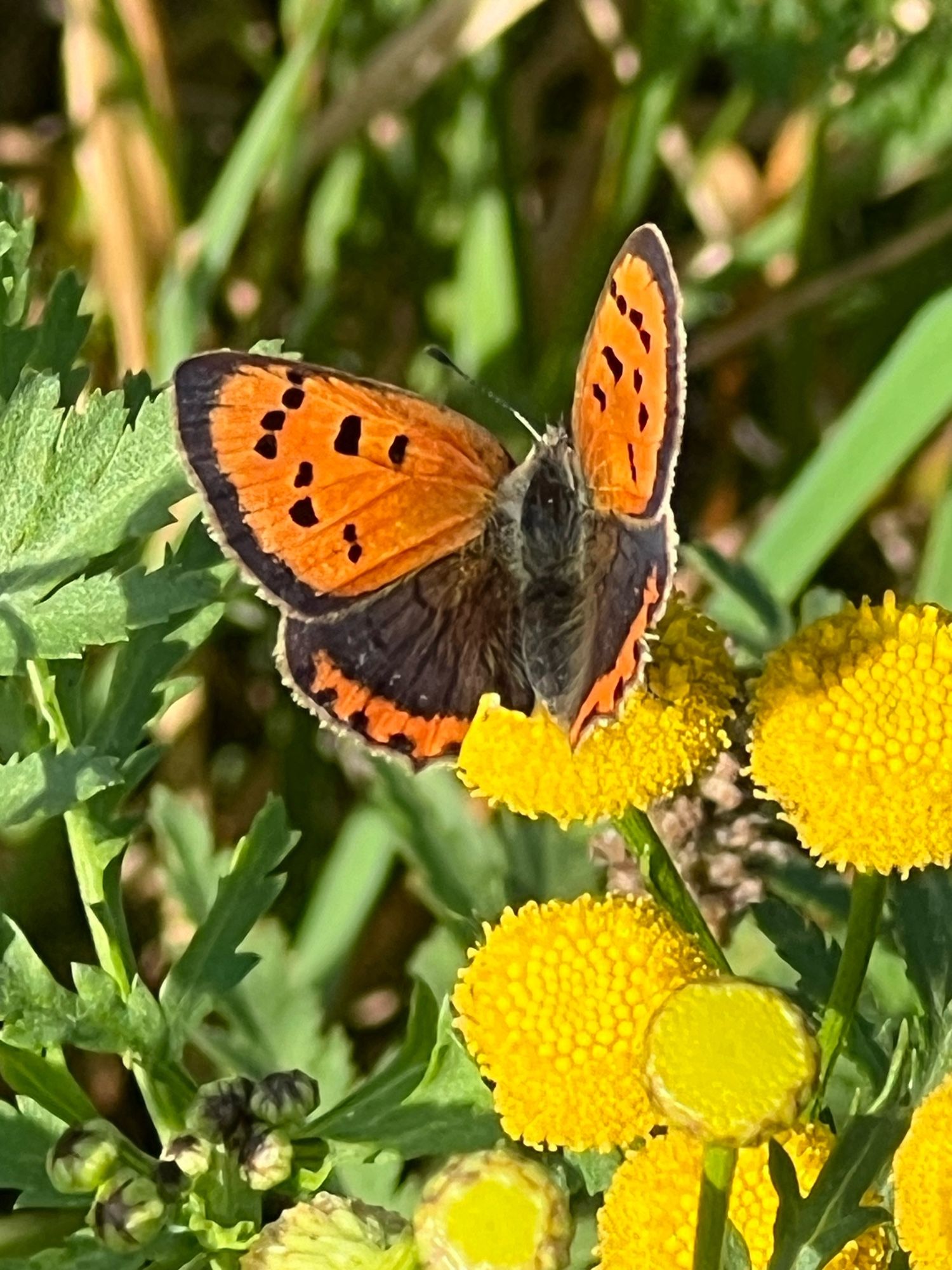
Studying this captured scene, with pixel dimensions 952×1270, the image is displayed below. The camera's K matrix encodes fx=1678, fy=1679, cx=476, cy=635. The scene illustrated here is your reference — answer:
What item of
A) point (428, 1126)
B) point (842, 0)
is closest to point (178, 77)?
point (842, 0)

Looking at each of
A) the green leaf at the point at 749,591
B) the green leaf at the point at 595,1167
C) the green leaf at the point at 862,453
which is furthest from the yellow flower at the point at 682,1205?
the green leaf at the point at 862,453

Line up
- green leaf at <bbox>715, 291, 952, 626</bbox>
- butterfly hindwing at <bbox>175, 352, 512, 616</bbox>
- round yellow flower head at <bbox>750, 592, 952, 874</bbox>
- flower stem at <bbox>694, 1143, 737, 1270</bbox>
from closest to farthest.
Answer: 1. flower stem at <bbox>694, 1143, 737, 1270</bbox>
2. round yellow flower head at <bbox>750, 592, 952, 874</bbox>
3. butterfly hindwing at <bbox>175, 352, 512, 616</bbox>
4. green leaf at <bbox>715, 291, 952, 626</bbox>

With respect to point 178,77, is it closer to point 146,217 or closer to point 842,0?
point 146,217

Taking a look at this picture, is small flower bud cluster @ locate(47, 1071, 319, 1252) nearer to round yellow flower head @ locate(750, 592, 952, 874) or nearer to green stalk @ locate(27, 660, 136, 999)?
green stalk @ locate(27, 660, 136, 999)

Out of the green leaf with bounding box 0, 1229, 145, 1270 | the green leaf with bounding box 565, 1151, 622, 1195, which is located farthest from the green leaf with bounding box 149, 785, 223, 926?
the green leaf with bounding box 565, 1151, 622, 1195

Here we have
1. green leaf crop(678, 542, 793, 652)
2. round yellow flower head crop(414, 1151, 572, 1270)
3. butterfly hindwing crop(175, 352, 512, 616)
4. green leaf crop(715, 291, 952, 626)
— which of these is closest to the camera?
round yellow flower head crop(414, 1151, 572, 1270)

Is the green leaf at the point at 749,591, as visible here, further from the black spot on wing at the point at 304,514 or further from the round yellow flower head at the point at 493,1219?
the round yellow flower head at the point at 493,1219

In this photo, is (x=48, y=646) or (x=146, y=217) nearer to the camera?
(x=48, y=646)

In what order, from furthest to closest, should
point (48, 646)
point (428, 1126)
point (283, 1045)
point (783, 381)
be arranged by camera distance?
point (783, 381) < point (283, 1045) < point (428, 1126) < point (48, 646)
